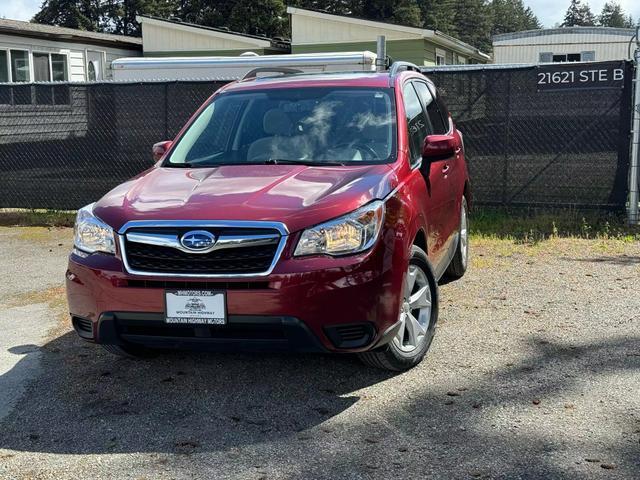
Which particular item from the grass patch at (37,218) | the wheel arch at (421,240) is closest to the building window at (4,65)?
the grass patch at (37,218)

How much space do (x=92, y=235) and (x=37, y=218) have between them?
7108mm

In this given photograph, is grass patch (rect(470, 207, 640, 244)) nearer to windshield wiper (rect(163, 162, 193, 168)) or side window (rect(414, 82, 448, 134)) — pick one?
side window (rect(414, 82, 448, 134))

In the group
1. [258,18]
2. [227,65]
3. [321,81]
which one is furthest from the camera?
[258,18]

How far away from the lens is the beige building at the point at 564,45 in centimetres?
2453

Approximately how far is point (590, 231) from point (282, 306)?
603 cm

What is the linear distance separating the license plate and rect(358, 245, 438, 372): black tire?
0.90 metres

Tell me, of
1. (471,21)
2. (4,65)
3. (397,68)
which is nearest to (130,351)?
(397,68)

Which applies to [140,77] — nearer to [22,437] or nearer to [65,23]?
[22,437]

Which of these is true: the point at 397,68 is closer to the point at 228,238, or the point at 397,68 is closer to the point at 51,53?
the point at 228,238

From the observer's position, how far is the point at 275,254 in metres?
3.93

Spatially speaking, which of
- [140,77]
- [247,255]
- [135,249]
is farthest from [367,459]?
[140,77]

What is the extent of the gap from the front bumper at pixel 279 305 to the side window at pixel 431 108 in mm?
2178

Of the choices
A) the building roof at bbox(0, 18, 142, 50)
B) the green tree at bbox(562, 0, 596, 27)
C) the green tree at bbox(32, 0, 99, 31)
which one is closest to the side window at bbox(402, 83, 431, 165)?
the building roof at bbox(0, 18, 142, 50)

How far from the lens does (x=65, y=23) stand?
186ft
